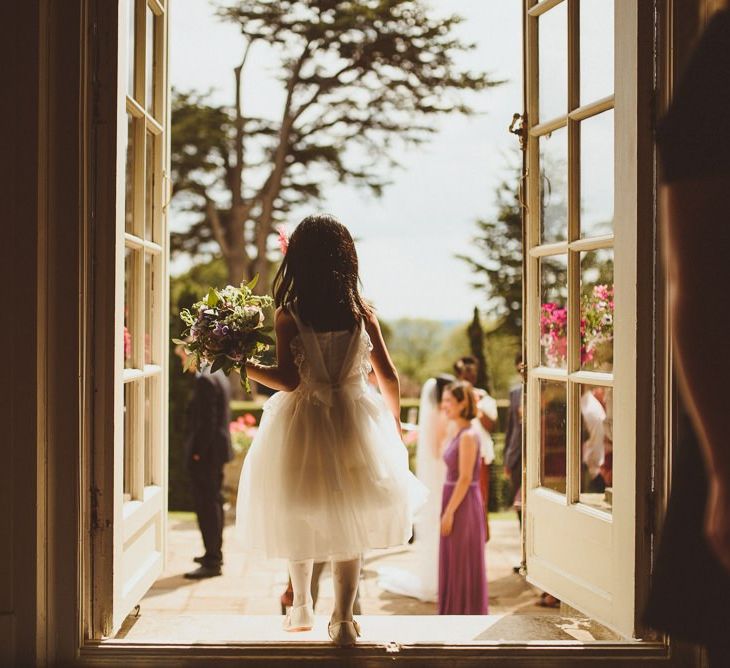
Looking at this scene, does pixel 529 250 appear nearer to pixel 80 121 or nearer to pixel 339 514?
pixel 339 514

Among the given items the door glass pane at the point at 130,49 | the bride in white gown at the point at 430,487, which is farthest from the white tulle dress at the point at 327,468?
the bride in white gown at the point at 430,487

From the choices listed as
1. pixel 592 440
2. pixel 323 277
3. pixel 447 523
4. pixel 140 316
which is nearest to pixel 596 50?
pixel 323 277

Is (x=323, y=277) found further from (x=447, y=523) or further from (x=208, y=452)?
(x=208, y=452)

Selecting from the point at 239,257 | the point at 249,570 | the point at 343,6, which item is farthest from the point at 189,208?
the point at 249,570

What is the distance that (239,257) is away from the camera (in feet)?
49.6

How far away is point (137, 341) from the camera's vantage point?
315 centimetres

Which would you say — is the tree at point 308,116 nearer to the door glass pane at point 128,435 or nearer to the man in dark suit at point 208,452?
the man in dark suit at point 208,452

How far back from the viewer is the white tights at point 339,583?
2805mm

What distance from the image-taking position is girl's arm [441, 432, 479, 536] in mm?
4898

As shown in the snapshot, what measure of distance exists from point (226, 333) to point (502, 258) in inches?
526

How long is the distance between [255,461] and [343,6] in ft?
37.4

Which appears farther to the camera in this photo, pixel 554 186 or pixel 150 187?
pixel 150 187

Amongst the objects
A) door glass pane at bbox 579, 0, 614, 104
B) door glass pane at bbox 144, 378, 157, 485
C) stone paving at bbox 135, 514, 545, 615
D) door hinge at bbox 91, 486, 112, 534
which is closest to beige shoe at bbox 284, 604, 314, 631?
door hinge at bbox 91, 486, 112, 534

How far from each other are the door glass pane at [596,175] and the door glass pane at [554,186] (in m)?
0.09
